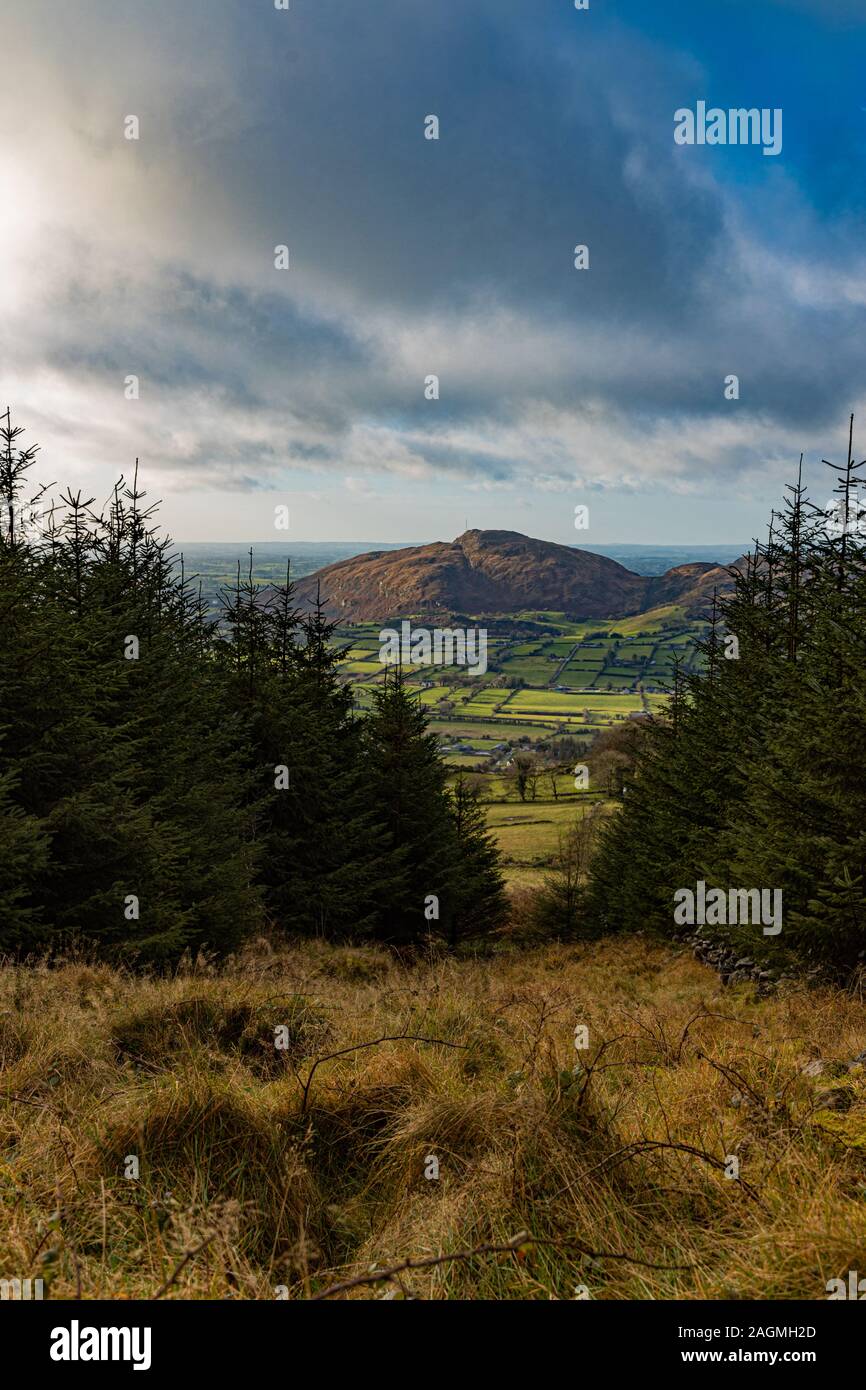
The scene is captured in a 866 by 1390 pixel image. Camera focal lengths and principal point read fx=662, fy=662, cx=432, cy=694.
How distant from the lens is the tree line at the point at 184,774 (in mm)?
10031

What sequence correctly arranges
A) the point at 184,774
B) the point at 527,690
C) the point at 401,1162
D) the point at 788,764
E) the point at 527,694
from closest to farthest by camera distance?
the point at 401,1162, the point at 788,764, the point at 184,774, the point at 527,694, the point at 527,690

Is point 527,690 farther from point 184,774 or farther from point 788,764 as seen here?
point 788,764

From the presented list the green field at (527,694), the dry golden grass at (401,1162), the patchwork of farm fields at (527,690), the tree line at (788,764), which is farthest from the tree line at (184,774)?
the patchwork of farm fields at (527,690)

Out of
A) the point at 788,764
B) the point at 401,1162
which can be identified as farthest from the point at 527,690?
the point at 401,1162

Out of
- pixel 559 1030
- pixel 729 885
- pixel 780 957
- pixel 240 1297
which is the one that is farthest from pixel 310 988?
pixel 729 885

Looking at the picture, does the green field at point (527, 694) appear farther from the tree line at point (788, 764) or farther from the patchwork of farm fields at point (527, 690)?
the tree line at point (788, 764)

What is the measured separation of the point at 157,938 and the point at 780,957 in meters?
10.3

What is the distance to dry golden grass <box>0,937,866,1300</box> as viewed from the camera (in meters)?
2.60

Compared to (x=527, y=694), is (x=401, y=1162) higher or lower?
higher

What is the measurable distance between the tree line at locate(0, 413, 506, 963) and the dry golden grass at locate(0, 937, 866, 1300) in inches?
199

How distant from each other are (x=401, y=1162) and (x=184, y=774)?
12.6 m

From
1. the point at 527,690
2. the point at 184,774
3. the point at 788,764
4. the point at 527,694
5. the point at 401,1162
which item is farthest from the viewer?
the point at 527,690

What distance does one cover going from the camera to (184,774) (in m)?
14.8

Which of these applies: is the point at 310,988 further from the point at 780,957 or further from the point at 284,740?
the point at 284,740
